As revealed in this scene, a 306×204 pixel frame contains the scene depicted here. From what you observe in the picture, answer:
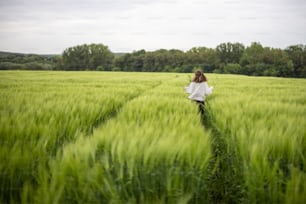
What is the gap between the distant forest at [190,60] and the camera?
164ft

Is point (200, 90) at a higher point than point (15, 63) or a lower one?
lower

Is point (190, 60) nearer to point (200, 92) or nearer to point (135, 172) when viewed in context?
point (200, 92)

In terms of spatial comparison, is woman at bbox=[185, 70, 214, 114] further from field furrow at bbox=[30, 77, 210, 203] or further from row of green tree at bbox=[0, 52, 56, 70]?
row of green tree at bbox=[0, 52, 56, 70]

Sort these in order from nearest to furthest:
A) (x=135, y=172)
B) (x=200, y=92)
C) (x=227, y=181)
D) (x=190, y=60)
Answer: (x=135, y=172)
(x=227, y=181)
(x=200, y=92)
(x=190, y=60)

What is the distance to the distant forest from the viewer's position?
50.0m

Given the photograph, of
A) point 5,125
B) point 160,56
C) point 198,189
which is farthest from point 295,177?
point 160,56

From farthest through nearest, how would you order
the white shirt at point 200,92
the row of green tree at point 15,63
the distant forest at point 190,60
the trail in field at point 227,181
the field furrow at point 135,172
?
the distant forest at point 190,60, the row of green tree at point 15,63, the white shirt at point 200,92, the trail in field at point 227,181, the field furrow at point 135,172

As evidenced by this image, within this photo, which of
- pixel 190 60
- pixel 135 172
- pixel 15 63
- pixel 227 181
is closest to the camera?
pixel 135 172

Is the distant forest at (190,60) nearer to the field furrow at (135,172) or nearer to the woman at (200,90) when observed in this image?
the woman at (200,90)

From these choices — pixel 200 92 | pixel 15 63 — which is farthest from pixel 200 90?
pixel 15 63

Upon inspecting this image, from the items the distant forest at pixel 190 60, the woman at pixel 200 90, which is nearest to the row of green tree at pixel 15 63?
the distant forest at pixel 190 60

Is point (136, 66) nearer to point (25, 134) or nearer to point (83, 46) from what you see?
point (83, 46)

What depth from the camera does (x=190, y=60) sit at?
61.6 metres

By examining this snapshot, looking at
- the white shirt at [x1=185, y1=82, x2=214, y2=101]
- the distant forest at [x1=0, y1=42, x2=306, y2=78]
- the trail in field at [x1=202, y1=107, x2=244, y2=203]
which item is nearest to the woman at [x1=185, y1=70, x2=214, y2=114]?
the white shirt at [x1=185, y1=82, x2=214, y2=101]
